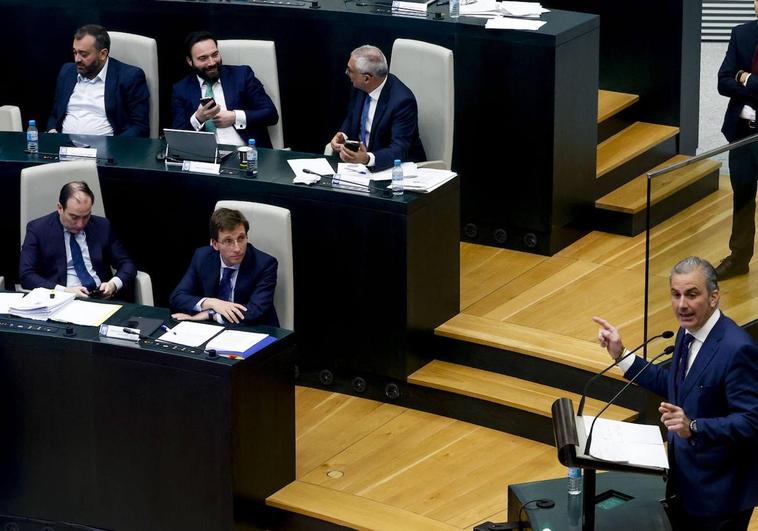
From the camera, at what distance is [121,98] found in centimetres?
744

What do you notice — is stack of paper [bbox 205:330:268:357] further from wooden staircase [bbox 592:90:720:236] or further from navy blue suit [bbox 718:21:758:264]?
wooden staircase [bbox 592:90:720:236]

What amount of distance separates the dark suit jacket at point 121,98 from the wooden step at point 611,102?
2.42 m

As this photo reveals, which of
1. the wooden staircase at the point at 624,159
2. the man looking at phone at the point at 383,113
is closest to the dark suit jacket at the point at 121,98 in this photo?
the man looking at phone at the point at 383,113

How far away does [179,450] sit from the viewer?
5.59m

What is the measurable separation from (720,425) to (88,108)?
421 cm

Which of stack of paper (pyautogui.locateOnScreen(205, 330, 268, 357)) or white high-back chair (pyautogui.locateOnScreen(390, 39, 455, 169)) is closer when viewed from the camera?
stack of paper (pyautogui.locateOnScreen(205, 330, 268, 357))

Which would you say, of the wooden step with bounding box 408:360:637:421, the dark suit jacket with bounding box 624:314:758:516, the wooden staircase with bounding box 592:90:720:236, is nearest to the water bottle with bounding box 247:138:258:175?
the wooden step with bounding box 408:360:637:421

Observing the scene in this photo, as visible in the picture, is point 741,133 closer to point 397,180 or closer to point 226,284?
point 397,180

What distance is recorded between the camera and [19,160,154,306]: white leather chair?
653cm

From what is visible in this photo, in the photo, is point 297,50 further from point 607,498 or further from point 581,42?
point 607,498

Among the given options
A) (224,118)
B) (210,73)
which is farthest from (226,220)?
(210,73)

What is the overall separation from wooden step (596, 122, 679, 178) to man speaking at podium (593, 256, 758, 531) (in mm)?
3358

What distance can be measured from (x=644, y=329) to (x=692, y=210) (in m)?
0.52

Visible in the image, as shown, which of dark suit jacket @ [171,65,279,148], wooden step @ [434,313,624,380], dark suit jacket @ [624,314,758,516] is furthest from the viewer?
dark suit jacket @ [171,65,279,148]
